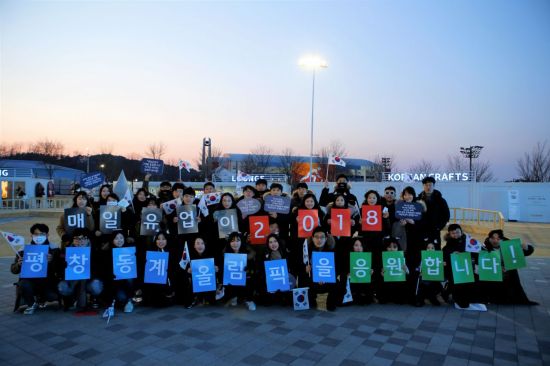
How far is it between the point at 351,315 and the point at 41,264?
546cm

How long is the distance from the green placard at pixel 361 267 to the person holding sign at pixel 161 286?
3.37m

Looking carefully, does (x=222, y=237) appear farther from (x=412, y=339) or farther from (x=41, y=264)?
(x=412, y=339)

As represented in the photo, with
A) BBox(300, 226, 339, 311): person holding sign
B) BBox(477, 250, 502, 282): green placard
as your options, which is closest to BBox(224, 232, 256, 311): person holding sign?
BBox(300, 226, 339, 311): person holding sign

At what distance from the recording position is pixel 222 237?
7.41 m

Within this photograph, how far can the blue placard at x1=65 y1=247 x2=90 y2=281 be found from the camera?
21.0 feet

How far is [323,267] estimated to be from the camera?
6.80 metres

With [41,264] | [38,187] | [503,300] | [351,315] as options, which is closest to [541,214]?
[503,300]

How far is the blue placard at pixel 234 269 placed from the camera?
6.71 meters

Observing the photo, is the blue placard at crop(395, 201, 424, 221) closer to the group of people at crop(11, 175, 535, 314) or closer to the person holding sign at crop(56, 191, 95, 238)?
the group of people at crop(11, 175, 535, 314)

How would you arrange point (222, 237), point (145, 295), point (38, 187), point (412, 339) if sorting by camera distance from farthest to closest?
1. point (38, 187)
2. point (222, 237)
3. point (145, 295)
4. point (412, 339)

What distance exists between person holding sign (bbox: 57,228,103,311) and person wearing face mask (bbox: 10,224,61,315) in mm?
193

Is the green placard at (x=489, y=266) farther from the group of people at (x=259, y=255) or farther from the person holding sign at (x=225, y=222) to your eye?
the person holding sign at (x=225, y=222)

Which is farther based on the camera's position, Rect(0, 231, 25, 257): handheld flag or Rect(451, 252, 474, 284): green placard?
Rect(451, 252, 474, 284): green placard

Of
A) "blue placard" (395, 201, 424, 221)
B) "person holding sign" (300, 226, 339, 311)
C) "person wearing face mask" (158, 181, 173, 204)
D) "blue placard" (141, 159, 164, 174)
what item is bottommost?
"person holding sign" (300, 226, 339, 311)
